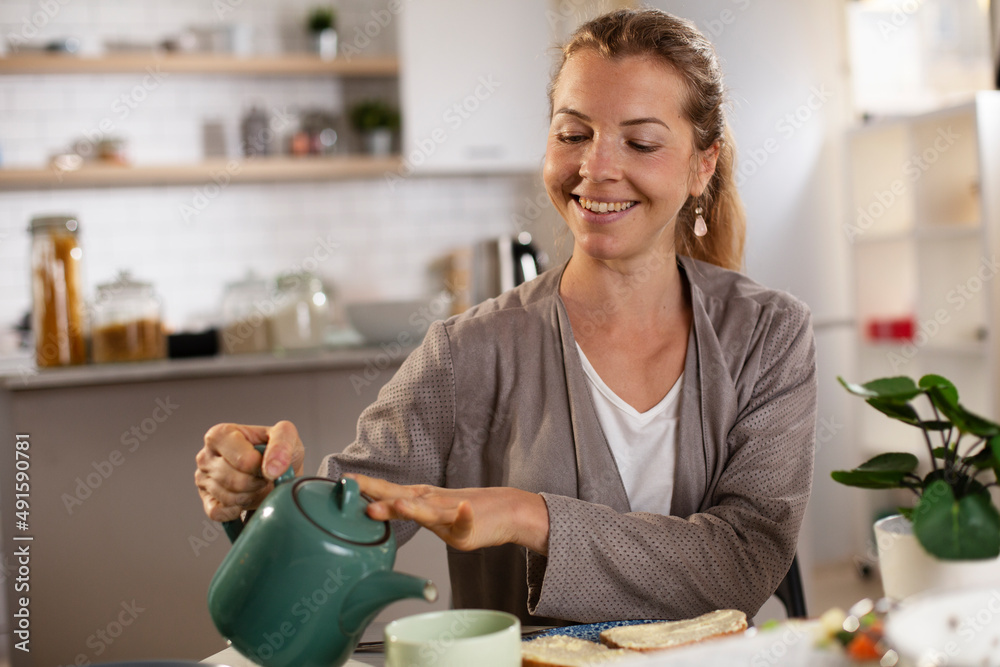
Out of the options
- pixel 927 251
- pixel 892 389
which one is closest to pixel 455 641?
pixel 892 389

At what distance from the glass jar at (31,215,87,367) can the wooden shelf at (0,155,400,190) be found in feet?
5.05

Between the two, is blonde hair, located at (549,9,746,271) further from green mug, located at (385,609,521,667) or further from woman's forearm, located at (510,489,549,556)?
green mug, located at (385,609,521,667)

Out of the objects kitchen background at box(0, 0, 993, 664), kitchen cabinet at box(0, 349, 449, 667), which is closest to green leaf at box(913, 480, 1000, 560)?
kitchen cabinet at box(0, 349, 449, 667)

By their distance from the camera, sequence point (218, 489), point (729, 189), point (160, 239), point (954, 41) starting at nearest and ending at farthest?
1. point (218, 489)
2. point (729, 189)
3. point (954, 41)
4. point (160, 239)

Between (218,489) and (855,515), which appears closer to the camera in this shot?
(218,489)

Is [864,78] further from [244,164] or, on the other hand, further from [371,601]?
[371,601]

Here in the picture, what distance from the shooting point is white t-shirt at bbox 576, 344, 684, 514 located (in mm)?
1246

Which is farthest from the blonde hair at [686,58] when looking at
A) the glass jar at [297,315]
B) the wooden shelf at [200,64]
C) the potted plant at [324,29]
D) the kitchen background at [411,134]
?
the potted plant at [324,29]

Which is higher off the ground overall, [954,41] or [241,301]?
[954,41]

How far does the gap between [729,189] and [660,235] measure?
23 cm

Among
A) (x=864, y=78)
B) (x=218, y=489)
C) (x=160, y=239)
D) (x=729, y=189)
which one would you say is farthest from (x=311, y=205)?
(x=218, y=489)

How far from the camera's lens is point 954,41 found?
3766 mm

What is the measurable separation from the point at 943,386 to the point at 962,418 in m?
0.04

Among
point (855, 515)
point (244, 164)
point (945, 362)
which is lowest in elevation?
point (855, 515)
